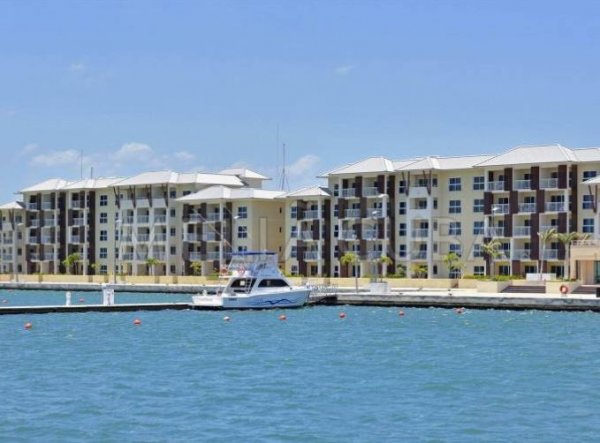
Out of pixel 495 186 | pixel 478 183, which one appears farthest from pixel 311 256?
pixel 495 186

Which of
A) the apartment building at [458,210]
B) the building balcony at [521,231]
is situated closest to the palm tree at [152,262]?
the apartment building at [458,210]

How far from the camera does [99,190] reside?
154 m

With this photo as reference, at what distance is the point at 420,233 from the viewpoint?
12131 cm

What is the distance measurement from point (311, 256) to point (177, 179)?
24.4 m

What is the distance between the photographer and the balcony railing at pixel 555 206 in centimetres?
10931

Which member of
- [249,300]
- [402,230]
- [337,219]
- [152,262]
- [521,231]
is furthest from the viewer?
[152,262]

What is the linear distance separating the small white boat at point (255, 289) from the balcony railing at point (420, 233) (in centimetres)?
3400

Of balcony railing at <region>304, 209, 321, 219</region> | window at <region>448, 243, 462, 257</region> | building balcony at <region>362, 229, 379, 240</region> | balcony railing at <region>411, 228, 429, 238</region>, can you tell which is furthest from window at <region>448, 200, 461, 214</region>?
balcony railing at <region>304, 209, 321, 219</region>

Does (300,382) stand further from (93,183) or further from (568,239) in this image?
(93,183)

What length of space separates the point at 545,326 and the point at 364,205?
55108 mm

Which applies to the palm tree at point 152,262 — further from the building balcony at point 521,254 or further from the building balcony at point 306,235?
the building balcony at point 521,254

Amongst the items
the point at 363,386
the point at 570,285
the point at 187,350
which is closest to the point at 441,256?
the point at 570,285

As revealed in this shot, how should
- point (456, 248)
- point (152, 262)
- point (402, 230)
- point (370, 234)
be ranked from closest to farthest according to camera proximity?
point (456, 248)
point (402, 230)
point (370, 234)
point (152, 262)

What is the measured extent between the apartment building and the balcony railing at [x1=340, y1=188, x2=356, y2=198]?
11 centimetres
